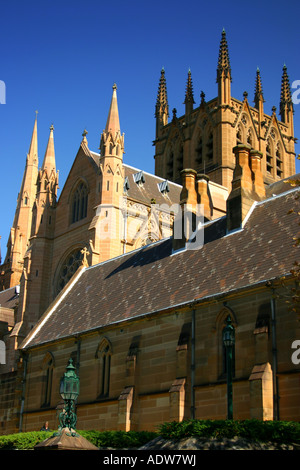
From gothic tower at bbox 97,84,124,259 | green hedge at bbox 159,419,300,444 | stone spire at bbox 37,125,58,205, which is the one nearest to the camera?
green hedge at bbox 159,419,300,444

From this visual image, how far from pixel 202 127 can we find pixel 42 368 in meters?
44.4

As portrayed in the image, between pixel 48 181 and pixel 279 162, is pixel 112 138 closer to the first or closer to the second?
pixel 48 181

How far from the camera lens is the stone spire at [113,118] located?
172 ft

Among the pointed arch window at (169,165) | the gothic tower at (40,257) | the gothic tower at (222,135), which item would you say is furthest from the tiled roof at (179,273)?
the pointed arch window at (169,165)

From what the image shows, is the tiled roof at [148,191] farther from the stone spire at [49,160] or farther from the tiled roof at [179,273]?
the tiled roof at [179,273]

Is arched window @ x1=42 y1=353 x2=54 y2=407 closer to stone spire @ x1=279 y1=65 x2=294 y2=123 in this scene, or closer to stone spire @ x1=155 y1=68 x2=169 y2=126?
stone spire @ x1=155 y1=68 x2=169 y2=126

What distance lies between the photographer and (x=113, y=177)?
51.1 m

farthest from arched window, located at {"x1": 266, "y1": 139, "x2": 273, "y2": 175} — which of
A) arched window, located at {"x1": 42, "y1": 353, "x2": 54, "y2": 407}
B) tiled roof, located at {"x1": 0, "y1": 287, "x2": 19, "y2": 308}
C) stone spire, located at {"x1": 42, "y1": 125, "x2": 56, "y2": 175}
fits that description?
arched window, located at {"x1": 42, "y1": 353, "x2": 54, "y2": 407}

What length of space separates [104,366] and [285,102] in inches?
2280

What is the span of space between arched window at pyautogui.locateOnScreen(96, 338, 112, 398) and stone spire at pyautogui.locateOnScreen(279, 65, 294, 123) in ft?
182

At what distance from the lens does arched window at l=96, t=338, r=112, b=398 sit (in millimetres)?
30812

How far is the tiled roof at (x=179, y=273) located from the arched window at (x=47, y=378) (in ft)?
3.60

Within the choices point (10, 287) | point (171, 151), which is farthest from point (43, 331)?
point (171, 151)

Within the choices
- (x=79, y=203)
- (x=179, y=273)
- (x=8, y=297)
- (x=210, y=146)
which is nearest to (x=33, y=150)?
(x=8, y=297)
